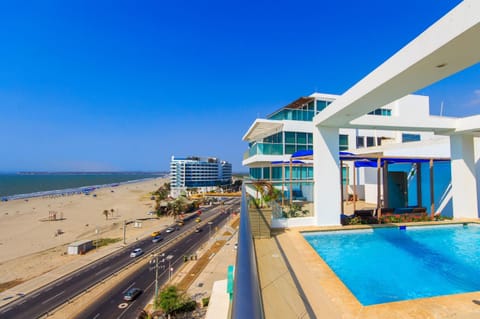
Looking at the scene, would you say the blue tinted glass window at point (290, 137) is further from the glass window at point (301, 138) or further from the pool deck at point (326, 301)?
the pool deck at point (326, 301)

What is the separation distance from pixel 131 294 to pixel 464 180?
55.6 feet

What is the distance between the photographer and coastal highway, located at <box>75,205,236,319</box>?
11.6 metres

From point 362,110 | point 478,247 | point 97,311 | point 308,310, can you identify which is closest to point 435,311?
point 308,310

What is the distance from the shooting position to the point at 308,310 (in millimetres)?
2943

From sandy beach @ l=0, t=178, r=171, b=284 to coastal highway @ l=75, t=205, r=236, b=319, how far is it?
6617 millimetres

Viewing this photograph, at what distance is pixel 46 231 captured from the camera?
26.2 m

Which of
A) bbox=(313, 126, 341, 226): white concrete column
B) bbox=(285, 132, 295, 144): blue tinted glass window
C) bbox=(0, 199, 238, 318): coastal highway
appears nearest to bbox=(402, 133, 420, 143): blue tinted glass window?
bbox=(285, 132, 295, 144): blue tinted glass window

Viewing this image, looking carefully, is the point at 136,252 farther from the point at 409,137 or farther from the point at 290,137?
the point at 409,137

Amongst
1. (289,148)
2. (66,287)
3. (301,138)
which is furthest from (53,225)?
(301,138)

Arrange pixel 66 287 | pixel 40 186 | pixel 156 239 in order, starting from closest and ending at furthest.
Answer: pixel 66 287
pixel 156 239
pixel 40 186

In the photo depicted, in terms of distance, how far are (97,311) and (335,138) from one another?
46.9 feet

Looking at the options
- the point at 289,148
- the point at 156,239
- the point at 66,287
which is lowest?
the point at 66,287

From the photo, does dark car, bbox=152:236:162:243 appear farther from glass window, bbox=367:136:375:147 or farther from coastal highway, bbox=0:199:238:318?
glass window, bbox=367:136:375:147

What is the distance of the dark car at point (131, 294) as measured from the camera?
1285cm
